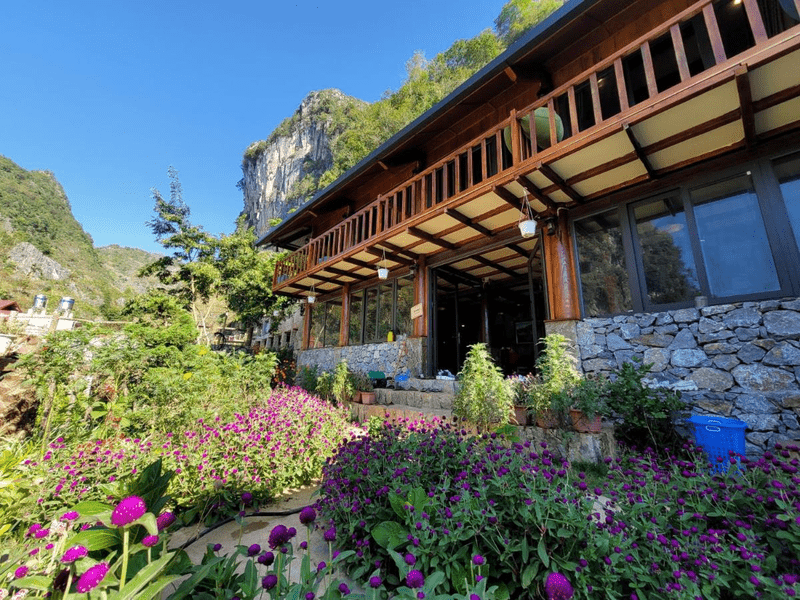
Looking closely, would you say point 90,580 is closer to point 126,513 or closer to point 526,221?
point 126,513

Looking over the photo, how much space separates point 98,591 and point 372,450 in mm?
1963

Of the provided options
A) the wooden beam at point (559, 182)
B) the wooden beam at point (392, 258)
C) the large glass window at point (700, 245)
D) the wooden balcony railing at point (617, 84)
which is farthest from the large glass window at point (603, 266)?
the wooden beam at point (392, 258)

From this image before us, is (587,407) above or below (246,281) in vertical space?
below

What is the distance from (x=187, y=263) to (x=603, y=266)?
18.4 meters

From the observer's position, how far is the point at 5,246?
136 ft

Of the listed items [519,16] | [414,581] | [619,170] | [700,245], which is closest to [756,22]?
[619,170]

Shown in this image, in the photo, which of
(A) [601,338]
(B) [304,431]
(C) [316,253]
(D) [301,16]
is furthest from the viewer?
(D) [301,16]

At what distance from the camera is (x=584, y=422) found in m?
4.04

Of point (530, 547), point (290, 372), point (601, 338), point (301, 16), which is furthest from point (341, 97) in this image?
point (530, 547)

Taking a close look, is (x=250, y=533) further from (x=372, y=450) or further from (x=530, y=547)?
(x=530, y=547)

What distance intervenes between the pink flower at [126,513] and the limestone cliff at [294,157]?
111 feet

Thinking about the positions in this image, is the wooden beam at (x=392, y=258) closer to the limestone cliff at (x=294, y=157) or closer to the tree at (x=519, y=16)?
the tree at (x=519, y=16)

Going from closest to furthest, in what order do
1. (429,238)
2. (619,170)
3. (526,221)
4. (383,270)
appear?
(619,170)
(526,221)
(429,238)
(383,270)

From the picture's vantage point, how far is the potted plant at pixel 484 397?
444 centimetres
